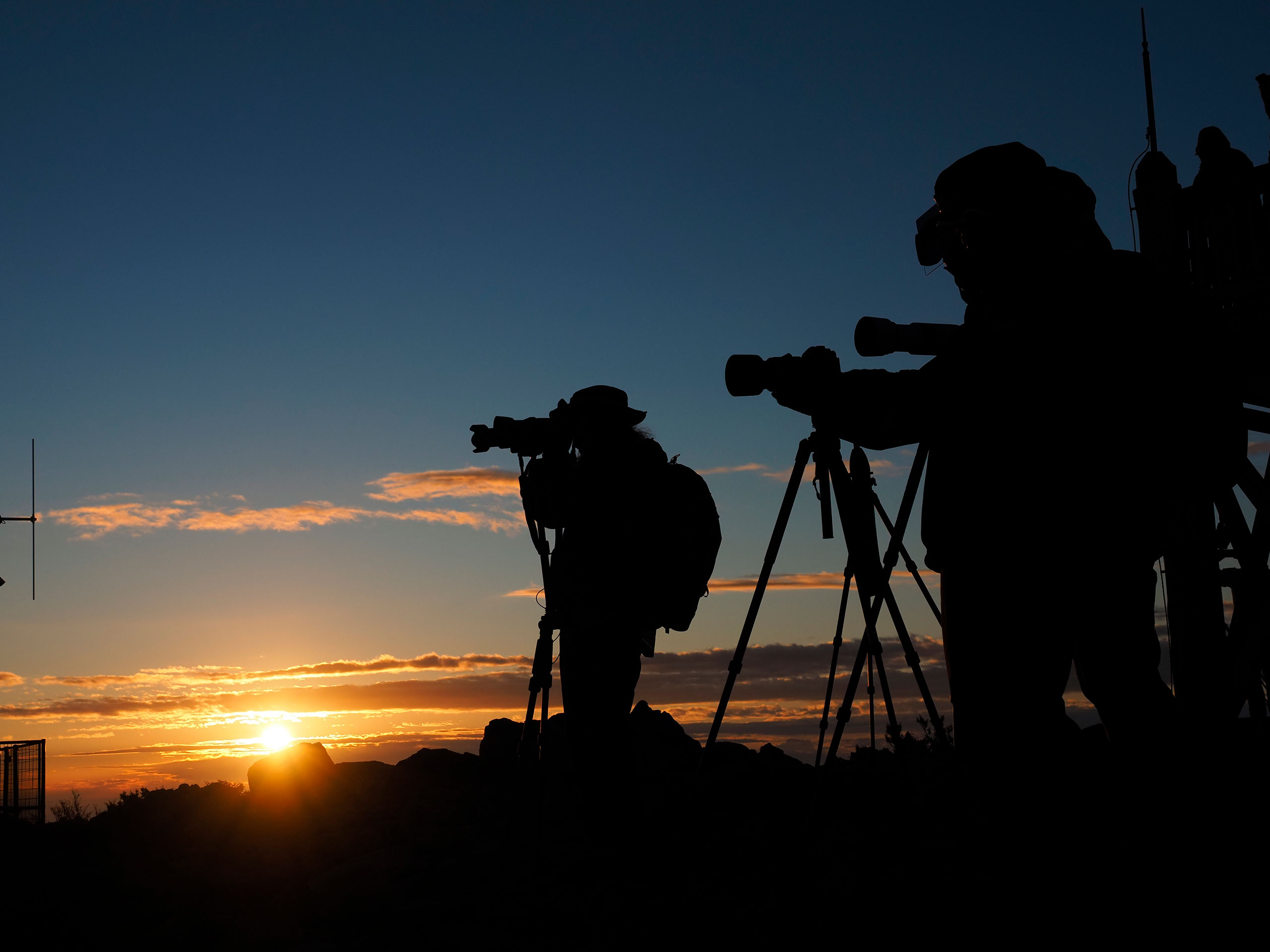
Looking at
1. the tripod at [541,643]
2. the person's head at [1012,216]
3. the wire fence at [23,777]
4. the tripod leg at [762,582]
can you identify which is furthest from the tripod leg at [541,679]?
the wire fence at [23,777]

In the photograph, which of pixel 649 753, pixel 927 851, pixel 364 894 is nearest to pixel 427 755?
pixel 649 753

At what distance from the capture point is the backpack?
5.95 metres

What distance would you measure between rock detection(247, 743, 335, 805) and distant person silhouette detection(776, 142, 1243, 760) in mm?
8543

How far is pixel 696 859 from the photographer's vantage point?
557 centimetres

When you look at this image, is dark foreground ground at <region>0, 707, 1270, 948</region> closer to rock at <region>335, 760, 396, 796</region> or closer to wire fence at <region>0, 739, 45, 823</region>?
rock at <region>335, 760, 396, 796</region>

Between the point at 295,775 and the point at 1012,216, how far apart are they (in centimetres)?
987

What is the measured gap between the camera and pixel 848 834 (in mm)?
5816

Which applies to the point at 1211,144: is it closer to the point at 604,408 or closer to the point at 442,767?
the point at 604,408

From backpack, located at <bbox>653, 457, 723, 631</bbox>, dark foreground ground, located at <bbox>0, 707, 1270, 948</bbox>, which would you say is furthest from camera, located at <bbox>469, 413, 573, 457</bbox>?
dark foreground ground, located at <bbox>0, 707, 1270, 948</bbox>

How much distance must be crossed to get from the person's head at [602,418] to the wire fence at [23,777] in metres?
14.6

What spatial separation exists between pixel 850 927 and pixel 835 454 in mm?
2011

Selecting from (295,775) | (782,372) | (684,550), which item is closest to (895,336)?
(782,372)

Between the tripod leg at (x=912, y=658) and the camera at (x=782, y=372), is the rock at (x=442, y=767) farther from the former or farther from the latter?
the camera at (x=782, y=372)

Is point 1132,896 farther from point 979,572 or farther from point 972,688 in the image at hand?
point 979,572
